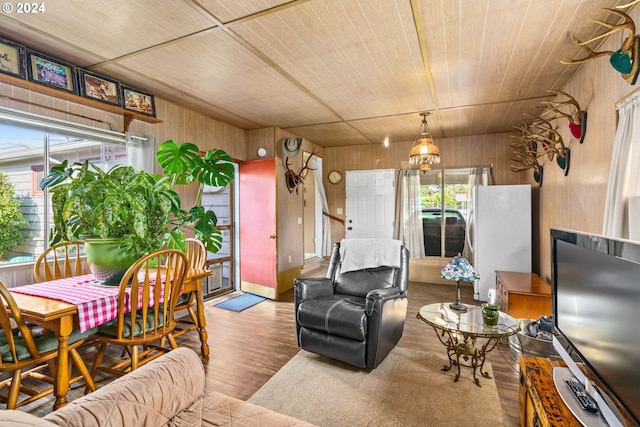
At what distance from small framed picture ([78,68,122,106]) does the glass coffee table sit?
3374 mm

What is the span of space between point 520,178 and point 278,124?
391cm

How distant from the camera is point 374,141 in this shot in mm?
5684

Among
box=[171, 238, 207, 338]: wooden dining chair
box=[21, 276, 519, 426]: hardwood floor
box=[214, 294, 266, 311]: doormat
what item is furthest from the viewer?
box=[214, 294, 266, 311]: doormat

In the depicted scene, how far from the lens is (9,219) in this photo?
96.7 inches

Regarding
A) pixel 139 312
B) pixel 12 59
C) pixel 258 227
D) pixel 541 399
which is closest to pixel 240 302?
pixel 258 227

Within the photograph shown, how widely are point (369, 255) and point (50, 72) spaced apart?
3150 mm

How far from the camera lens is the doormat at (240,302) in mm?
4023

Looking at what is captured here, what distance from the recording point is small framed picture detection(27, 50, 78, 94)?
2317mm

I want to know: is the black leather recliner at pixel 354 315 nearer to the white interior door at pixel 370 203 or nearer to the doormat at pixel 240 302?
the doormat at pixel 240 302

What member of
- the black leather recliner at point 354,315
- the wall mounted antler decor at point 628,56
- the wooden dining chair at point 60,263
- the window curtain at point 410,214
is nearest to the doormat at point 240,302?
the black leather recliner at point 354,315

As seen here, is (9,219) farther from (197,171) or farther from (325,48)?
(325,48)

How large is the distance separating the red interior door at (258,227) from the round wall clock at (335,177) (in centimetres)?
199

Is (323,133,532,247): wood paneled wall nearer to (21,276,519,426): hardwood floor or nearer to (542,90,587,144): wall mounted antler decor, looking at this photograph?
(542,90,587,144): wall mounted antler decor

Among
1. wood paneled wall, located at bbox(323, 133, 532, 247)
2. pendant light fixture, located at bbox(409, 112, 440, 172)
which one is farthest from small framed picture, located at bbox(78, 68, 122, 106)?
wood paneled wall, located at bbox(323, 133, 532, 247)
